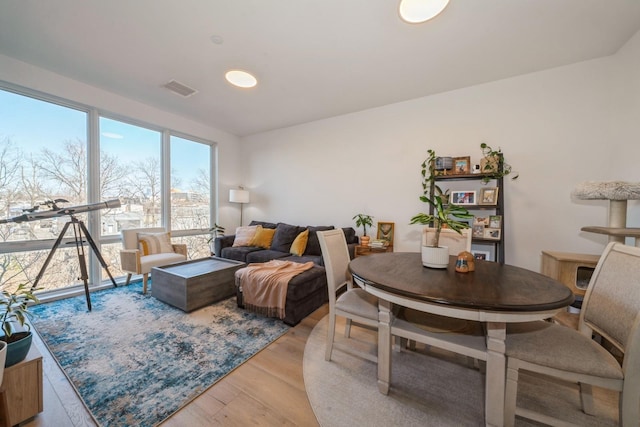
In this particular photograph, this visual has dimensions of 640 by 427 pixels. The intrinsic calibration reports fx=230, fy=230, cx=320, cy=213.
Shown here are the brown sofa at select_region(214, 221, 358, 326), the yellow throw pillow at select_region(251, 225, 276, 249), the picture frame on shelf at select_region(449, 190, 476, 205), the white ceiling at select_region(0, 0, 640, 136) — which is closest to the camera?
the white ceiling at select_region(0, 0, 640, 136)

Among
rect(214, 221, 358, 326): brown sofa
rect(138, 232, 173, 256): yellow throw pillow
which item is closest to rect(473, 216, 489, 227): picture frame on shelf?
rect(214, 221, 358, 326): brown sofa

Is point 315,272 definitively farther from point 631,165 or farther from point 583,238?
point 631,165

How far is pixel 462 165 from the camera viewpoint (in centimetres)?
274

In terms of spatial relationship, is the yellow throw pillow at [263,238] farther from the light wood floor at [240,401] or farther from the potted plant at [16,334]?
the potted plant at [16,334]

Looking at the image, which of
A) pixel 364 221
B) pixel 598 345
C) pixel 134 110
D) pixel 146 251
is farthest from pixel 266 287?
pixel 134 110

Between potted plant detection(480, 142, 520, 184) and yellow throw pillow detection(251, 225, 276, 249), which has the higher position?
potted plant detection(480, 142, 520, 184)

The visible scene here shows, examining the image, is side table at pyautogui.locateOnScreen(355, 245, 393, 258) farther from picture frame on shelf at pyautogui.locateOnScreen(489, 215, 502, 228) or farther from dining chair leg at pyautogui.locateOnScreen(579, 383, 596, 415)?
dining chair leg at pyautogui.locateOnScreen(579, 383, 596, 415)

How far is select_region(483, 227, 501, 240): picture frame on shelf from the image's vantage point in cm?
250

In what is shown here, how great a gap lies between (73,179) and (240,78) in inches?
98.9

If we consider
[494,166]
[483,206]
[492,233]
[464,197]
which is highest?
[494,166]

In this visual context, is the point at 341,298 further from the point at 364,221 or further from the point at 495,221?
the point at 495,221

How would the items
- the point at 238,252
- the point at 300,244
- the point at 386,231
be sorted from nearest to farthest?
the point at 386,231 < the point at 300,244 < the point at 238,252

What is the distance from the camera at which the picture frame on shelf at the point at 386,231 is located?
327 centimetres

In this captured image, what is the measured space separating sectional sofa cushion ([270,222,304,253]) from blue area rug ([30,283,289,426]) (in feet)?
3.68
